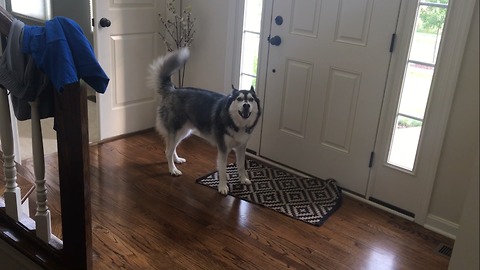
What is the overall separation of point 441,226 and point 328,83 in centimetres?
118

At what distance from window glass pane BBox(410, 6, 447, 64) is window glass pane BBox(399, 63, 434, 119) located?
0.06 m

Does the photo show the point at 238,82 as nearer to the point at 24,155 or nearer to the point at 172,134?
the point at 172,134

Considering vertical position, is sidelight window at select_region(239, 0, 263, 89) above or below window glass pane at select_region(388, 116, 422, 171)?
above

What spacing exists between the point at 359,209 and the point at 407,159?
1.51ft

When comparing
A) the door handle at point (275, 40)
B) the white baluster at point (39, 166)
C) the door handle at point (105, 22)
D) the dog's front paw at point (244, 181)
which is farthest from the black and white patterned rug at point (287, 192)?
the white baluster at point (39, 166)

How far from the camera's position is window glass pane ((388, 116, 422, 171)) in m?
2.85

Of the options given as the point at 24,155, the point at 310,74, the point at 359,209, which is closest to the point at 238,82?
the point at 310,74

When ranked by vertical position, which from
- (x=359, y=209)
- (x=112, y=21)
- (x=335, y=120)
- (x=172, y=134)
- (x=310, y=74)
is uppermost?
(x=112, y=21)

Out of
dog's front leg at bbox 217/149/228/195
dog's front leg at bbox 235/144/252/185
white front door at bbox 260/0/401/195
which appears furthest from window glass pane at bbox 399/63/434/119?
dog's front leg at bbox 217/149/228/195

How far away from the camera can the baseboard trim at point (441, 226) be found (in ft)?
8.97

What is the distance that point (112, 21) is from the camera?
358 centimetres

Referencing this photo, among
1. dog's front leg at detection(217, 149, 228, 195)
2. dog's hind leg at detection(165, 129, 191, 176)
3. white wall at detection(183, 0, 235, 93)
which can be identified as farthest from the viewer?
white wall at detection(183, 0, 235, 93)

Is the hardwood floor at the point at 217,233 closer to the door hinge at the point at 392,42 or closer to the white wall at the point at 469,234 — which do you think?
the door hinge at the point at 392,42

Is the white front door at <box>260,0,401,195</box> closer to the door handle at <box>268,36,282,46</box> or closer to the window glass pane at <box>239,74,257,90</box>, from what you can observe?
the door handle at <box>268,36,282,46</box>
